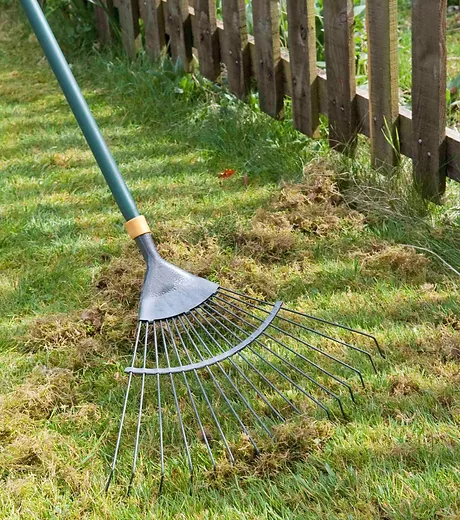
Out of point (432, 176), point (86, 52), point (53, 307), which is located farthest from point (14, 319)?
point (86, 52)

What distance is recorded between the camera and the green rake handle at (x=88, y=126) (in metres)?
2.84

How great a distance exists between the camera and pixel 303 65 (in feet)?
12.9

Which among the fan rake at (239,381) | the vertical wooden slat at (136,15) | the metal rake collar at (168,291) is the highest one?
the vertical wooden slat at (136,15)

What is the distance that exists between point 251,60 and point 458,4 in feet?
8.20

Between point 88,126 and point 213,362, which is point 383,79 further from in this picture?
point 213,362

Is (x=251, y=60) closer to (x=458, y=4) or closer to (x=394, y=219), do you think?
(x=394, y=219)

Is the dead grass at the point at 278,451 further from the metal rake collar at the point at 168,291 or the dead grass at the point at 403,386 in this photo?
the metal rake collar at the point at 168,291

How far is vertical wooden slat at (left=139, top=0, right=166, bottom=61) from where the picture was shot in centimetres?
514

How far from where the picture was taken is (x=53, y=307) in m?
3.14

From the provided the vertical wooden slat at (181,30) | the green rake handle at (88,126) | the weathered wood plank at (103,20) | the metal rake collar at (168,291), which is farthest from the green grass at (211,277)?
the weathered wood plank at (103,20)

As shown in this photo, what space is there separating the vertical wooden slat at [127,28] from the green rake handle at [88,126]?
257 centimetres

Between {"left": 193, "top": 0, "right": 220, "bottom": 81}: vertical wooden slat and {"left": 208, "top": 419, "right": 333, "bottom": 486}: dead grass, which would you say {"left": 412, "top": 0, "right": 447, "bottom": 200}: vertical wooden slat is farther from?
{"left": 193, "top": 0, "right": 220, "bottom": 81}: vertical wooden slat

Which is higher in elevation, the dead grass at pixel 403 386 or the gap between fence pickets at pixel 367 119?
the gap between fence pickets at pixel 367 119

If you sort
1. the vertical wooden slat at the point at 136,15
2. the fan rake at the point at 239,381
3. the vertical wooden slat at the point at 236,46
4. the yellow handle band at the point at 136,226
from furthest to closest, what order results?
1. the vertical wooden slat at the point at 136,15
2. the vertical wooden slat at the point at 236,46
3. the yellow handle band at the point at 136,226
4. the fan rake at the point at 239,381
